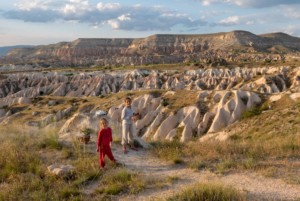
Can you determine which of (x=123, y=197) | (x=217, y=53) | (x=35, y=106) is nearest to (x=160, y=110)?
(x=35, y=106)

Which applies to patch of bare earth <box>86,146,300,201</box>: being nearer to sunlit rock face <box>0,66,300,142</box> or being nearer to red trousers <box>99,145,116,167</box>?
red trousers <box>99,145,116,167</box>

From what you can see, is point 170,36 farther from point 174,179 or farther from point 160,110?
point 174,179

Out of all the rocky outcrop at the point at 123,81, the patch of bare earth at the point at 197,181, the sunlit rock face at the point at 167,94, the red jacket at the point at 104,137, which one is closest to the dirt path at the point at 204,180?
Answer: the patch of bare earth at the point at 197,181

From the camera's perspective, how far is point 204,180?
358 inches

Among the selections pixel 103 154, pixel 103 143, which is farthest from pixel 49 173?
pixel 103 143

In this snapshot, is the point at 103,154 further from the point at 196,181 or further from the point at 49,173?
the point at 196,181

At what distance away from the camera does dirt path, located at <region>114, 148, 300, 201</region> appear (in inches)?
326

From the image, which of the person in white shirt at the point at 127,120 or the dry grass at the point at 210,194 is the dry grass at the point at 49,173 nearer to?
the person in white shirt at the point at 127,120

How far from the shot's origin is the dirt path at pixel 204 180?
8273 millimetres

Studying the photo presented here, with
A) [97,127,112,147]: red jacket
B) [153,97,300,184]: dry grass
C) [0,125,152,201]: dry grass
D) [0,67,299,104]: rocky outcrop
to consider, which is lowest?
[0,67,299,104]: rocky outcrop

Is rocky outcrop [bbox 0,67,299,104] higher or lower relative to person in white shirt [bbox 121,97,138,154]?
lower

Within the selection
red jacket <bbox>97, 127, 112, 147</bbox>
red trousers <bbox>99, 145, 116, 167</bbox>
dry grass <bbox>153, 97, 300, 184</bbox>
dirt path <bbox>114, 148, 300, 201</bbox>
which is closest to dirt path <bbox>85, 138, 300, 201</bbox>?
dirt path <bbox>114, 148, 300, 201</bbox>

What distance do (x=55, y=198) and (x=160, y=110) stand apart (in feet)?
85.3

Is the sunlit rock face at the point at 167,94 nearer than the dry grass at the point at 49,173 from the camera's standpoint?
No
